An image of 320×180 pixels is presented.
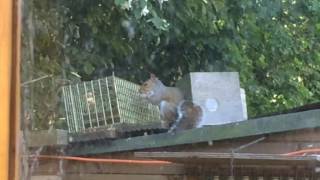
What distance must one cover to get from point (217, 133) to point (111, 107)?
0.31 m

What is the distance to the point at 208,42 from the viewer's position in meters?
2.37

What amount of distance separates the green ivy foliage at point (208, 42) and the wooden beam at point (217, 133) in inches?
8.9

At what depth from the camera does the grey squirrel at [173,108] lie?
5.75ft

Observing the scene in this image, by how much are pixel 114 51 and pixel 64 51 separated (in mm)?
687

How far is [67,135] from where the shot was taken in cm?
150

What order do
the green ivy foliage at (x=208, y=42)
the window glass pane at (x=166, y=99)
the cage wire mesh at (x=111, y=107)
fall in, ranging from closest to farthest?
the window glass pane at (x=166, y=99) → the cage wire mesh at (x=111, y=107) → the green ivy foliage at (x=208, y=42)

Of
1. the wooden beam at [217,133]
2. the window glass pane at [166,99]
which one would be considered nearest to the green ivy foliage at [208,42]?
the window glass pane at [166,99]

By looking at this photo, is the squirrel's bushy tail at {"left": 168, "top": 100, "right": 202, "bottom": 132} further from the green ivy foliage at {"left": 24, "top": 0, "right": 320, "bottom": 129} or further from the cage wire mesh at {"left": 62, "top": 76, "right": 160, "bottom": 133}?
the green ivy foliage at {"left": 24, "top": 0, "right": 320, "bottom": 129}

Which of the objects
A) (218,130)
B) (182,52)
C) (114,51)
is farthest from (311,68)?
(218,130)

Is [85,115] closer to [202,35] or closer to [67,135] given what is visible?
[67,135]

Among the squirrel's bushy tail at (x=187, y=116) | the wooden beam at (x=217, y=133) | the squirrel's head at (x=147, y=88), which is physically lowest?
the wooden beam at (x=217, y=133)

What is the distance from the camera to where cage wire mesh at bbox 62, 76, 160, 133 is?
1.72 m

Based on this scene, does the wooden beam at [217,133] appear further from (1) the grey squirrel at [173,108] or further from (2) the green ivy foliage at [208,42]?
(2) the green ivy foliage at [208,42]

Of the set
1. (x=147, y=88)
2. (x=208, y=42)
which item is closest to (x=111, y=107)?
(x=147, y=88)
